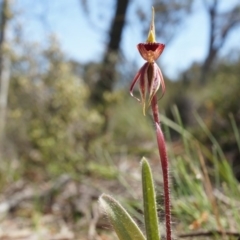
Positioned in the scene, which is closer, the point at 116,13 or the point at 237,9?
the point at 116,13

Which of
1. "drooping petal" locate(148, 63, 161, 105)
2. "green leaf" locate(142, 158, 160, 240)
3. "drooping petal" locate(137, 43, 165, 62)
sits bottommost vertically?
"green leaf" locate(142, 158, 160, 240)

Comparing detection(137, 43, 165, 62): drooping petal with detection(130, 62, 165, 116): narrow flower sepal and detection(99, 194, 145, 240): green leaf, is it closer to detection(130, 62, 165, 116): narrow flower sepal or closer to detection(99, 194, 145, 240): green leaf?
detection(130, 62, 165, 116): narrow flower sepal

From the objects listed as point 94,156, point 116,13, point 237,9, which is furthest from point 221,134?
point 237,9

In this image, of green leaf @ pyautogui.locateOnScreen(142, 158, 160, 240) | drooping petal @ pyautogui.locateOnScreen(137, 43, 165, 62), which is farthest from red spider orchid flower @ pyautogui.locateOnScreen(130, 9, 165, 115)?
green leaf @ pyautogui.locateOnScreen(142, 158, 160, 240)

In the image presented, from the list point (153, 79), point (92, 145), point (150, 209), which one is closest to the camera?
point (153, 79)

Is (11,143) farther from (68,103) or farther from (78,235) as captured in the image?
(78,235)

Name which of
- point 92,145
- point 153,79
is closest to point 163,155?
point 153,79

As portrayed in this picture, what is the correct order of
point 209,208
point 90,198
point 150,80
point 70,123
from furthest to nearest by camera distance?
point 70,123
point 90,198
point 209,208
point 150,80

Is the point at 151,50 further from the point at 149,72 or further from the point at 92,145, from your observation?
the point at 92,145

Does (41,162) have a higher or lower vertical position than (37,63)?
lower
